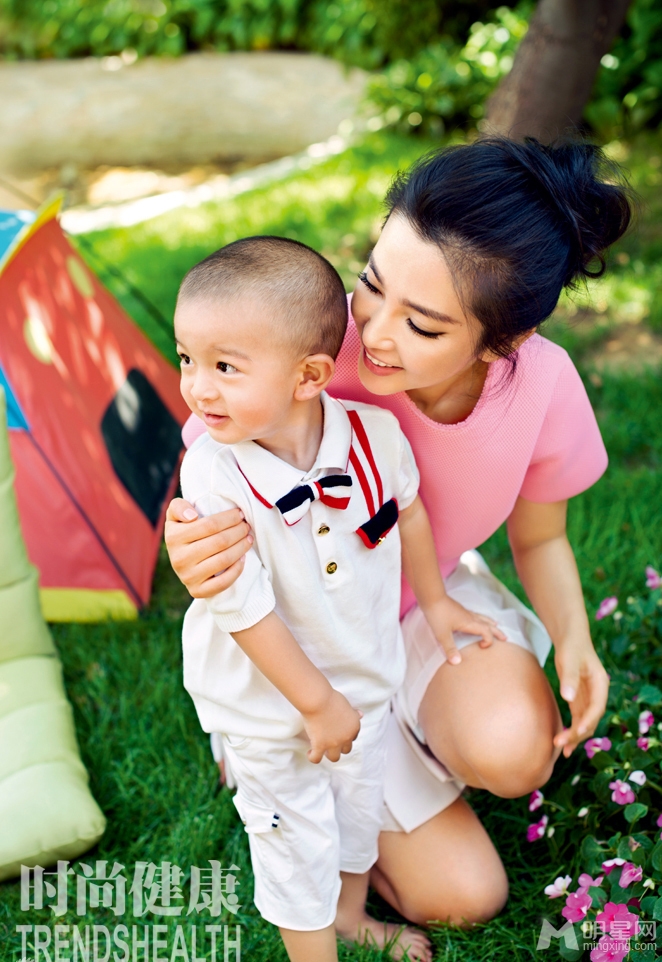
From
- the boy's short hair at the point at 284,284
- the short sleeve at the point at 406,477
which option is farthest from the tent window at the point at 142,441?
the boy's short hair at the point at 284,284

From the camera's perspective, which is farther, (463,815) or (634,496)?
(634,496)

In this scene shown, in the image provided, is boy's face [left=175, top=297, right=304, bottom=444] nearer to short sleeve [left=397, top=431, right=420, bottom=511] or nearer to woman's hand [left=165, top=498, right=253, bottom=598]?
woman's hand [left=165, top=498, right=253, bottom=598]

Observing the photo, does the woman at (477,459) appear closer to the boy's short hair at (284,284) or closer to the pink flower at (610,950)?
the boy's short hair at (284,284)

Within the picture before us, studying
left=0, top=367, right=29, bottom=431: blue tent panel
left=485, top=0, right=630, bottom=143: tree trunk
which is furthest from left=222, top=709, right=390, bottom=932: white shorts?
left=485, top=0, right=630, bottom=143: tree trunk

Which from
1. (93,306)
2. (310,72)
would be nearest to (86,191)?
(310,72)

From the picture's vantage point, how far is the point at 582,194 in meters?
1.26

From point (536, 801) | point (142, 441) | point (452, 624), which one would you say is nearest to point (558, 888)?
point (536, 801)

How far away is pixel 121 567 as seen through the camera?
2.27 m

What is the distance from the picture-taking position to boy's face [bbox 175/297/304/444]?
1.13 m

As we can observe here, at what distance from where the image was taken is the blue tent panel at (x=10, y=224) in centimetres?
250

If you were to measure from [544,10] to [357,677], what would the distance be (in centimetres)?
245

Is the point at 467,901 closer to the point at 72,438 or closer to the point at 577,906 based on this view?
the point at 577,906

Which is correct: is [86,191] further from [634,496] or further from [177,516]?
[177,516]

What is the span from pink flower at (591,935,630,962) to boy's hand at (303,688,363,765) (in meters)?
0.49
